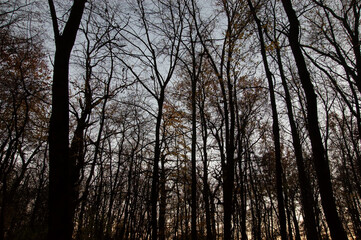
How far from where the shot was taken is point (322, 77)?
14023 millimetres

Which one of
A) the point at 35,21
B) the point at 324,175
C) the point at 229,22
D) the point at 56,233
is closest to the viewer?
the point at 56,233

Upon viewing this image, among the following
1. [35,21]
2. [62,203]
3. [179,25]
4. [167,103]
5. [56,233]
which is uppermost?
[179,25]

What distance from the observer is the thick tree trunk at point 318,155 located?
4121 millimetres

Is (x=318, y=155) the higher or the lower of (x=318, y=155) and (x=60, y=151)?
the higher

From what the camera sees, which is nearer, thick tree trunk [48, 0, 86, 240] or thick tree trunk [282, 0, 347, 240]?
thick tree trunk [48, 0, 86, 240]

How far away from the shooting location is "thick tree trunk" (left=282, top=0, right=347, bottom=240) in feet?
13.5

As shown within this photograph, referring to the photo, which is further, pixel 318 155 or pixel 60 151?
pixel 318 155

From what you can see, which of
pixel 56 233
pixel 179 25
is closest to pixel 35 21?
pixel 179 25

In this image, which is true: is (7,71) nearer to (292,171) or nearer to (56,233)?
(56,233)

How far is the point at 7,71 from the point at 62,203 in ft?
31.8

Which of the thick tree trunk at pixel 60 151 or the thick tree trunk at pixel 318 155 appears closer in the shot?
the thick tree trunk at pixel 60 151

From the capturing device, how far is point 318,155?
4621 millimetres

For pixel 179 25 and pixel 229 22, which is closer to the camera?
pixel 229 22

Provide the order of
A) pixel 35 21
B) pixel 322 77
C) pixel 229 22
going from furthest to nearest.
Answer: pixel 322 77, pixel 229 22, pixel 35 21
